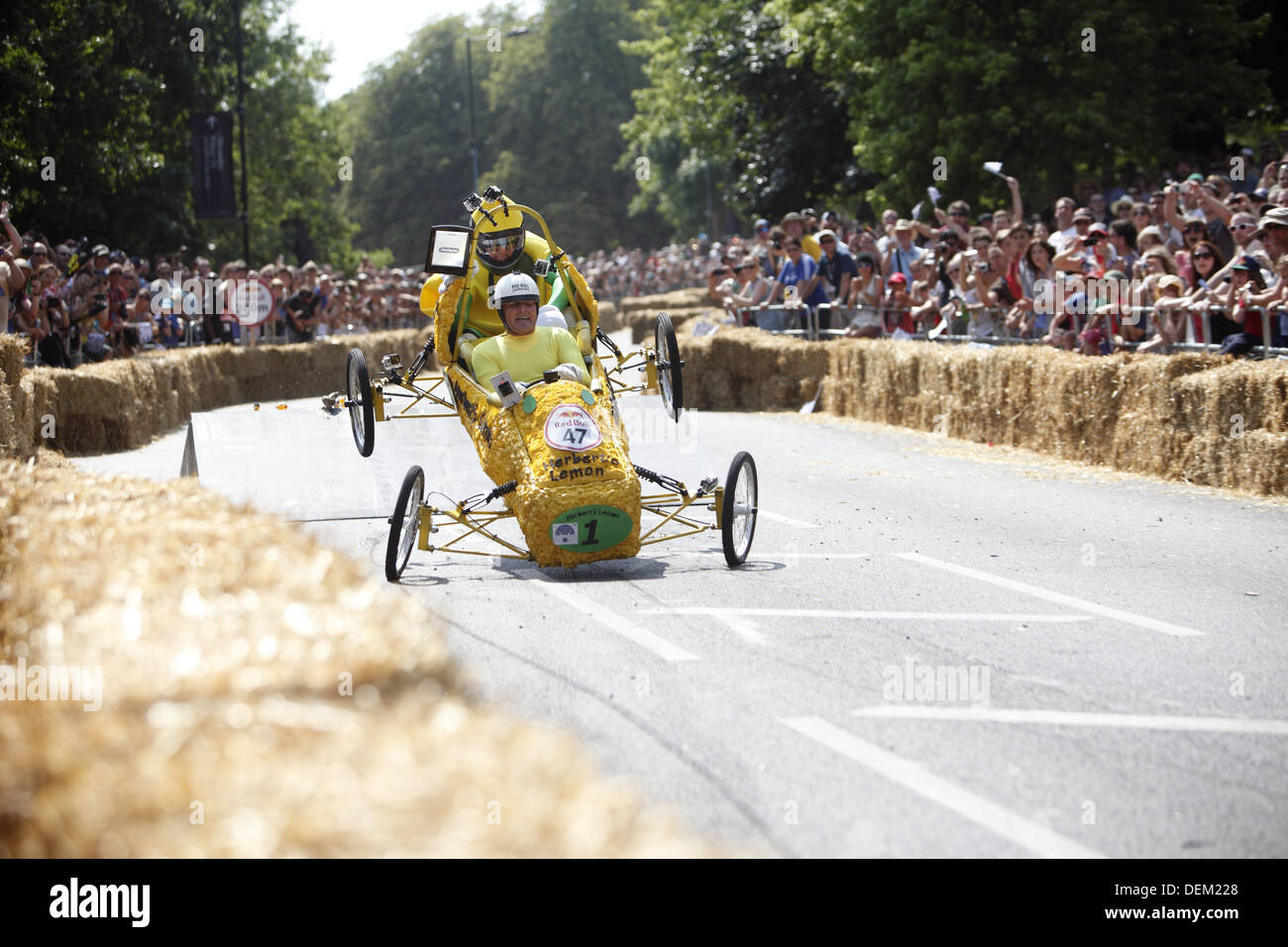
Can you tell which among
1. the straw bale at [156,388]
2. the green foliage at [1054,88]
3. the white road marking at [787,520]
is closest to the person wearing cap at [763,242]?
the green foliage at [1054,88]

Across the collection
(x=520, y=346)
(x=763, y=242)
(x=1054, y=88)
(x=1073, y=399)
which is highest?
(x=1054, y=88)

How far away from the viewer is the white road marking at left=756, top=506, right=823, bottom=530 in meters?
11.1

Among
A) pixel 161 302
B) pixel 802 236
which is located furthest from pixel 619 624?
pixel 161 302

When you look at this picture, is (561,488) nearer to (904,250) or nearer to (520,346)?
(520,346)

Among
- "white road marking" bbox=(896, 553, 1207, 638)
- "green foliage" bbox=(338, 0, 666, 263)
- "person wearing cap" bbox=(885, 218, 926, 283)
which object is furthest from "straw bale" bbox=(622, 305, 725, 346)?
"green foliage" bbox=(338, 0, 666, 263)

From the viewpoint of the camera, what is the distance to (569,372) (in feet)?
32.4

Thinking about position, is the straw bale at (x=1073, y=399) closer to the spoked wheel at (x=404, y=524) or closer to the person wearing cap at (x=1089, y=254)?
the person wearing cap at (x=1089, y=254)

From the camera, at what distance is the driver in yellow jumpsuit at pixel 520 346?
10.3 meters

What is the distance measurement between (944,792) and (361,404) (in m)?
8.79

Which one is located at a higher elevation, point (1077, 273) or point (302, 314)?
point (1077, 273)

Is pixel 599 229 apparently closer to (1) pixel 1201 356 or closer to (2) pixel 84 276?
(2) pixel 84 276

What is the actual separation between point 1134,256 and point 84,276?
1353 centimetres

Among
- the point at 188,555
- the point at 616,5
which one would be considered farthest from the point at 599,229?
the point at 188,555

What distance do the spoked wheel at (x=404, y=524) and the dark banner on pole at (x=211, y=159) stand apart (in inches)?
924
